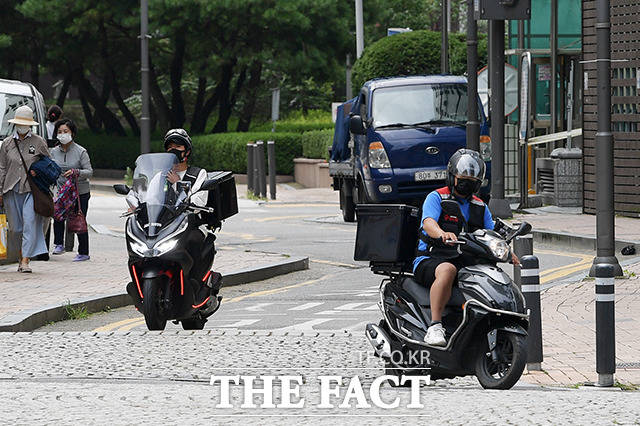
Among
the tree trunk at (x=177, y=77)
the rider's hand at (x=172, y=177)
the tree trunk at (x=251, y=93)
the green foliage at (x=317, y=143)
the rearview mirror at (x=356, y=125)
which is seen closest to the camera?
the rider's hand at (x=172, y=177)

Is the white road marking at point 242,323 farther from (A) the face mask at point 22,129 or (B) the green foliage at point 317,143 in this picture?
(B) the green foliage at point 317,143

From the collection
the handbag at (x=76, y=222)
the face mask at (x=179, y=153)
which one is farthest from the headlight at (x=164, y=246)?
the handbag at (x=76, y=222)

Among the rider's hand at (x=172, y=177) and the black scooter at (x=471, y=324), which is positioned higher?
the rider's hand at (x=172, y=177)

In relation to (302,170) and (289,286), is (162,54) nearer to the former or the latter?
(302,170)

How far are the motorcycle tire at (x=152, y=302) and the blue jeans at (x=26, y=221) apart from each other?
16.9ft

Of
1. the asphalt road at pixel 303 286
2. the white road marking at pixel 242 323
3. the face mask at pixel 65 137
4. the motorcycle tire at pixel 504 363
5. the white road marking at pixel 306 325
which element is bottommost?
the asphalt road at pixel 303 286

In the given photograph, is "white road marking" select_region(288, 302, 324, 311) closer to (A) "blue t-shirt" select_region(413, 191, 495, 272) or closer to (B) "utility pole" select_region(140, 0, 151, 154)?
(A) "blue t-shirt" select_region(413, 191, 495, 272)

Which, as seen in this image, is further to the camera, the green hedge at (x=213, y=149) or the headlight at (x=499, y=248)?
the green hedge at (x=213, y=149)

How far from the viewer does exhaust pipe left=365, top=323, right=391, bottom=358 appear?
8.45m

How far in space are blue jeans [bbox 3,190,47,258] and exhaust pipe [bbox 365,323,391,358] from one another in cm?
737

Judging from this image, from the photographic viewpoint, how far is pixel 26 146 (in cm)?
1523

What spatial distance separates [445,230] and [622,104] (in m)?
14.7

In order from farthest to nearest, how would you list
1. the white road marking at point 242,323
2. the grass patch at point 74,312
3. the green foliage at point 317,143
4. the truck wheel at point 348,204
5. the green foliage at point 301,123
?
1. the green foliage at point 301,123
2. the green foliage at point 317,143
3. the truck wheel at point 348,204
4. the grass patch at point 74,312
5. the white road marking at point 242,323

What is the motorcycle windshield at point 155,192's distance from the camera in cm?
1045
